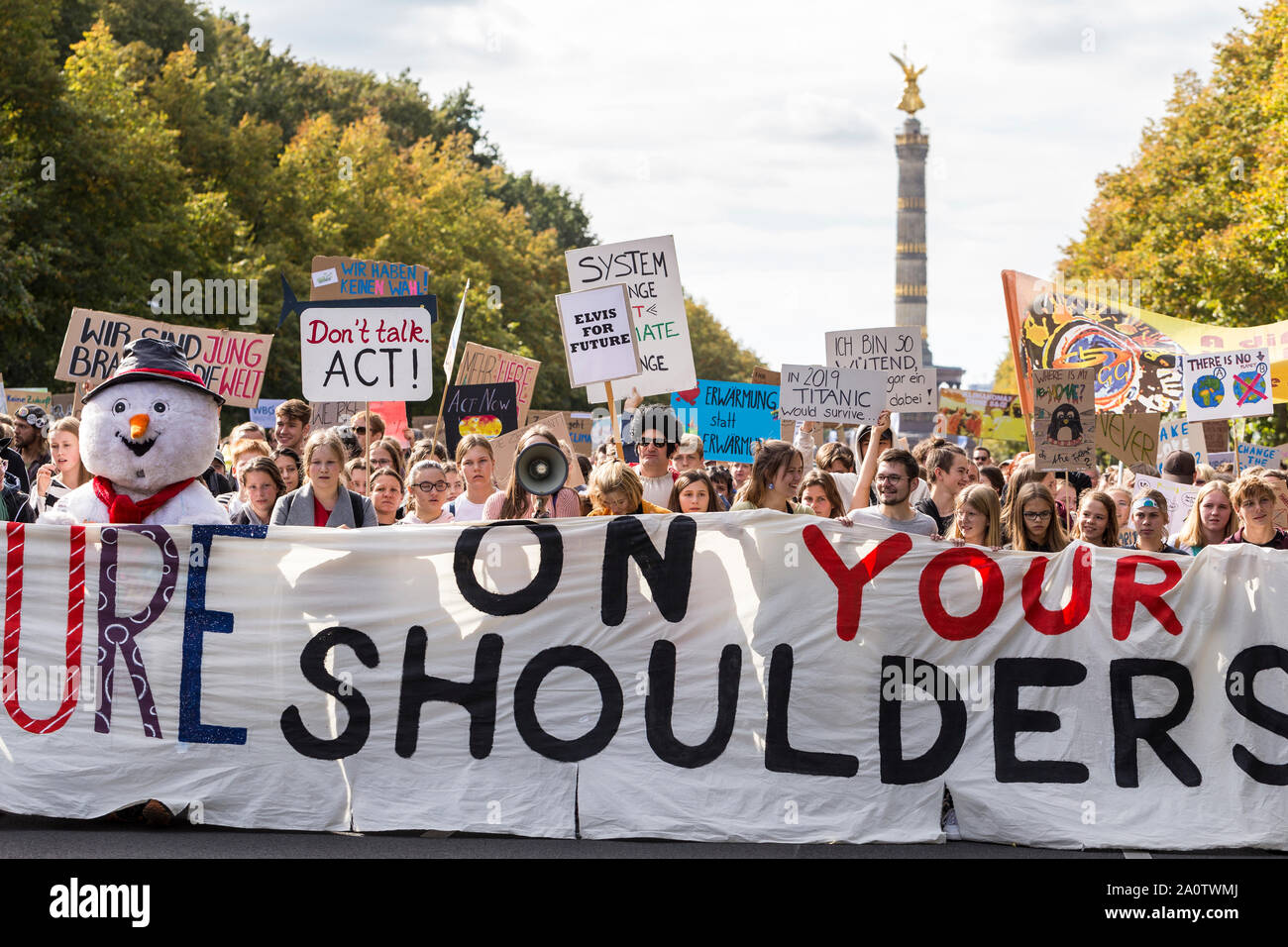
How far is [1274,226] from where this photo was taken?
25172mm

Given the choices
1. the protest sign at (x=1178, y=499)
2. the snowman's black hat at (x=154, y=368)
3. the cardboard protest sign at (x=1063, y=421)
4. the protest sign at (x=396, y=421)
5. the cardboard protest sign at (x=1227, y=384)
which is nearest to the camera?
the snowman's black hat at (x=154, y=368)

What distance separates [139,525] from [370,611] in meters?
1.02

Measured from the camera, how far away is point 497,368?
14.3 meters

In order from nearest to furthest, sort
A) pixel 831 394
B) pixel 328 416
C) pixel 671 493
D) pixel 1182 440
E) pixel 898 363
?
pixel 671 493
pixel 831 394
pixel 898 363
pixel 328 416
pixel 1182 440

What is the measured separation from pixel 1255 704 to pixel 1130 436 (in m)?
6.87

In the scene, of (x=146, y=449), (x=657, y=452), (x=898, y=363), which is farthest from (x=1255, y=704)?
(x=898, y=363)

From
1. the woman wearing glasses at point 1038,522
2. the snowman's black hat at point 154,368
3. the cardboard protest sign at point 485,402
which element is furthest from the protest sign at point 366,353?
the woman wearing glasses at point 1038,522

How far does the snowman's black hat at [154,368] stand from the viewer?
7.12 metres

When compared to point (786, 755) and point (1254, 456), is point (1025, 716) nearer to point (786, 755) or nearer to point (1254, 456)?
point (786, 755)

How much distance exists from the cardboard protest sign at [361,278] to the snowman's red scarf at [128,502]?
7296 millimetres

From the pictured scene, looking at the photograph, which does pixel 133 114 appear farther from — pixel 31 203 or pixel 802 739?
pixel 802 739

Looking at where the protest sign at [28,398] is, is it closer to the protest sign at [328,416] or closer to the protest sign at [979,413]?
the protest sign at [328,416]

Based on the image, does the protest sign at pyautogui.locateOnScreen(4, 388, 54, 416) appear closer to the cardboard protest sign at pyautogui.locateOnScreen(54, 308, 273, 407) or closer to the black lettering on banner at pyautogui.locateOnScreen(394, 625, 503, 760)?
the cardboard protest sign at pyautogui.locateOnScreen(54, 308, 273, 407)

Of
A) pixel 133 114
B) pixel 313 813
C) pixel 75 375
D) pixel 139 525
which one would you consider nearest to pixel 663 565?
pixel 313 813
